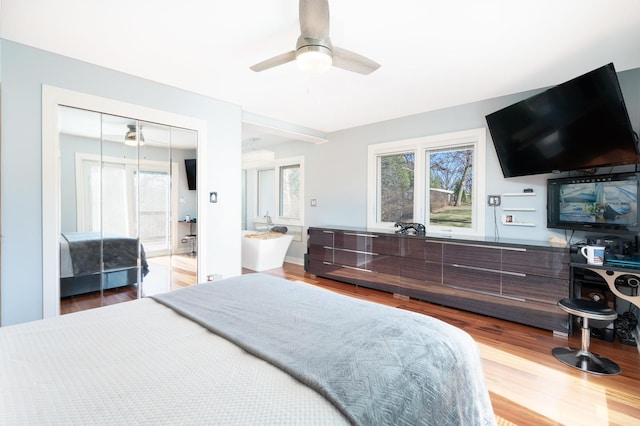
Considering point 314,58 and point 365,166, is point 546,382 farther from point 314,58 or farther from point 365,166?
point 365,166

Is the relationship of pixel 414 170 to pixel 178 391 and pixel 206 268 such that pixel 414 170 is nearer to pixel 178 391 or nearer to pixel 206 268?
pixel 206 268

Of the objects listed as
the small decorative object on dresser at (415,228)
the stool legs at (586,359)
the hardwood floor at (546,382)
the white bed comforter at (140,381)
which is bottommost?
the hardwood floor at (546,382)

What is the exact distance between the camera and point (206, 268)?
11.6 ft

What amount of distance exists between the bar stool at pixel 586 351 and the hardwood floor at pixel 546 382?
6 centimetres

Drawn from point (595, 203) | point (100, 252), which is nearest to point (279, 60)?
point (100, 252)

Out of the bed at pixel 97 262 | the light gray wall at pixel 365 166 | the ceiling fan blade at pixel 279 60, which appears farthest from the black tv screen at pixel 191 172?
the light gray wall at pixel 365 166

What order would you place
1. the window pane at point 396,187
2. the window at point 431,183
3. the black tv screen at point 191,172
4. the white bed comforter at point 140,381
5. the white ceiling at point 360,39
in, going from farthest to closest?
the window pane at point 396,187 < the window at point 431,183 < the black tv screen at point 191,172 < the white ceiling at point 360,39 < the white bed comforter at point 140,381

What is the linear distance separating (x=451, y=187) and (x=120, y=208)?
3.90 metres

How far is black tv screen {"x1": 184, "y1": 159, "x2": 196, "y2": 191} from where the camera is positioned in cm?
341

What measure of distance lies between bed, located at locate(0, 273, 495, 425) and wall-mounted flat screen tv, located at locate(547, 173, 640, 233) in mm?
2312

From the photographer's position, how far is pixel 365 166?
190 inches

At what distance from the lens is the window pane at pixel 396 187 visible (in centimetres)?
439

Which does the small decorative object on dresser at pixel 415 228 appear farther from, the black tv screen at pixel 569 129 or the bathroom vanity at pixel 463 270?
the black tv screen at pixel 569 129

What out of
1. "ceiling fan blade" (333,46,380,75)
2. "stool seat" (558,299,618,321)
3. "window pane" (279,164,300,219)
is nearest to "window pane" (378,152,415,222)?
"window pane" (279,164,300,219)
